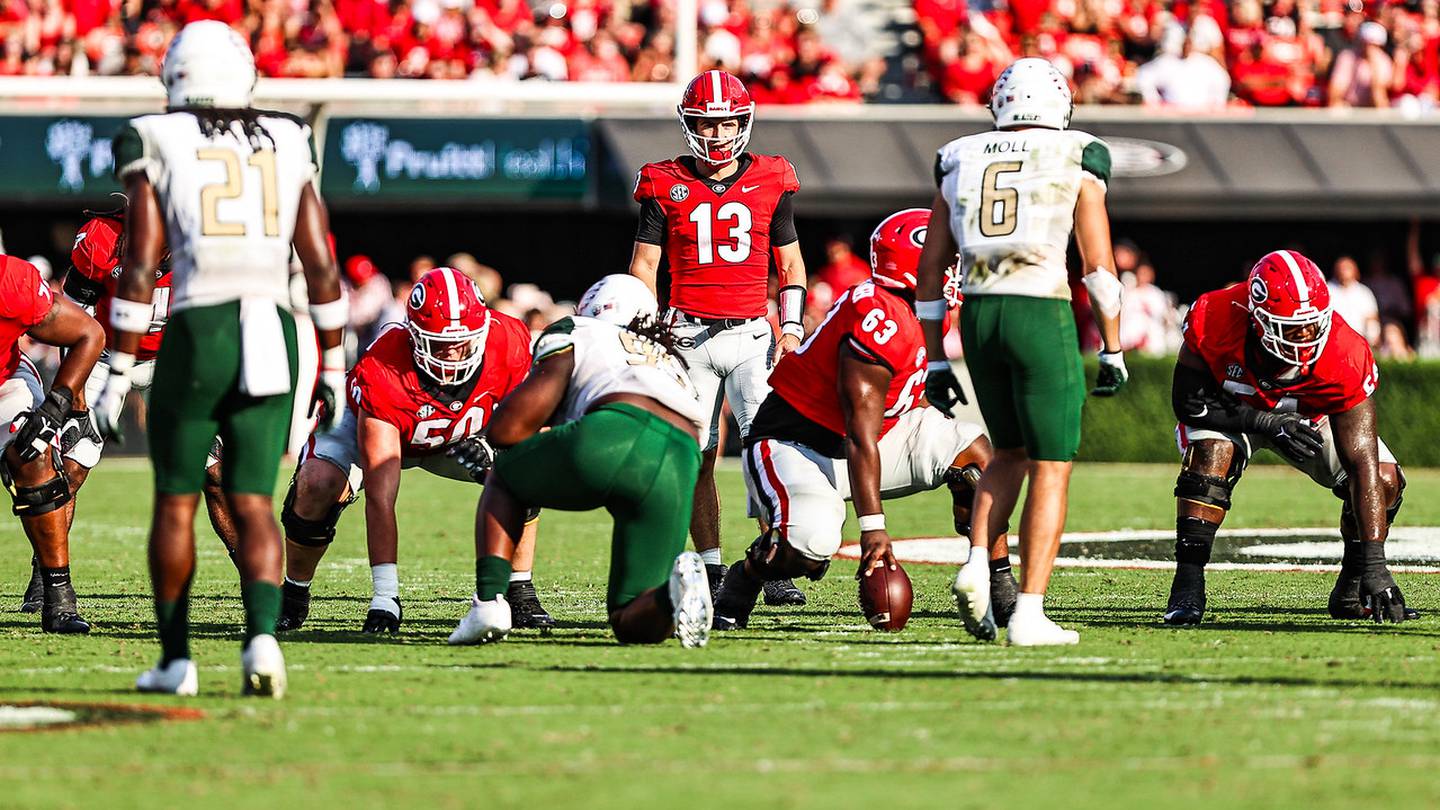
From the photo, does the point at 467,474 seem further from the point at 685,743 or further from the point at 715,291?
the point at 685,743

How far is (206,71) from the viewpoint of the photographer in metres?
5.43

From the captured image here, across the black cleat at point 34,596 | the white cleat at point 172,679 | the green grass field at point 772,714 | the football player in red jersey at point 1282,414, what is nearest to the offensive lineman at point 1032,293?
the green grass field at point 772,714

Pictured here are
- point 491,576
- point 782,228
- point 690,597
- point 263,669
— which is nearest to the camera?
point 263,669

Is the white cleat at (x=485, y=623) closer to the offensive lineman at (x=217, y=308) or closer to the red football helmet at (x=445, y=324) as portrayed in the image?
the offensive lineman at (x=217, y=308)

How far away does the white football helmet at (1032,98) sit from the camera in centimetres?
650

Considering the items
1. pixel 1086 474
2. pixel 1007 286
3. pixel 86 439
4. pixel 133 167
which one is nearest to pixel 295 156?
pixel 133 167

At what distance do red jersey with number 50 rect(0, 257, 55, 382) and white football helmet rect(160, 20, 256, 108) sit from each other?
6.77 feet

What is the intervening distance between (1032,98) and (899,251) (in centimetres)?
87

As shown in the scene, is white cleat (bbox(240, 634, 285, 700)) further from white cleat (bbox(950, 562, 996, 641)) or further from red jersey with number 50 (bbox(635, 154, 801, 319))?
red jersey with number 50 (bbox(635, 154, 801, 319))

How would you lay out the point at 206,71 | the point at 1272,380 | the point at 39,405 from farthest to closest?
the point at 1272,380 < the point at 39,405 < the point at 206,71

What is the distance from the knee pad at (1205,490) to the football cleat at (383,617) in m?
2.76

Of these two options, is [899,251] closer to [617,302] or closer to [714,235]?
[617,302]

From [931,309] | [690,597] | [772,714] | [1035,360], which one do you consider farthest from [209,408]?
[1035,360]

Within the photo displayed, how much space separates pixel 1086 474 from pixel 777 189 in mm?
8305
